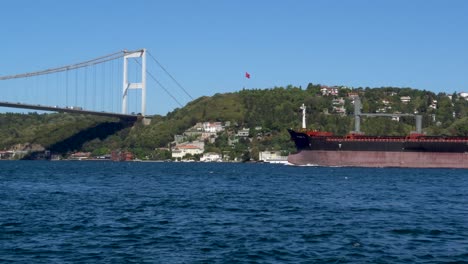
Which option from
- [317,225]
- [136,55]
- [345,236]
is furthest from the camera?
[136,55]

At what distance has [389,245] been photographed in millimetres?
19531

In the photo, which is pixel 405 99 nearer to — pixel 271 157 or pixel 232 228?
pixel 271 157

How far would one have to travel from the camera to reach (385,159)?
7694 centimetres

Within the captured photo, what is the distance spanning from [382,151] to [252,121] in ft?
229

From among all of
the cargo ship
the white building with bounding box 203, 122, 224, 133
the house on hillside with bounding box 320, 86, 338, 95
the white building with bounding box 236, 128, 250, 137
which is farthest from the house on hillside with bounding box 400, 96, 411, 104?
the cargo ship

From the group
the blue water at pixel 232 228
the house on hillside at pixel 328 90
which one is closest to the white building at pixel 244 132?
the house on hillside at pixel 328 90

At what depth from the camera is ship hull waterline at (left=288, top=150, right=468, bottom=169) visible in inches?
2908

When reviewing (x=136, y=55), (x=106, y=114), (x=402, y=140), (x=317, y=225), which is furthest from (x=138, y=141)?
(x=317, y=225)

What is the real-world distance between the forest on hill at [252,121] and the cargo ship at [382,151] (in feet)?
134

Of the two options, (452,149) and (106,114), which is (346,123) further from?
(452,149)

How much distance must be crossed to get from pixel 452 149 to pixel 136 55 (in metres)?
59.2

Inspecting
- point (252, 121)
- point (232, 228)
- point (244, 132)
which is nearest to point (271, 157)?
point (244, 132)

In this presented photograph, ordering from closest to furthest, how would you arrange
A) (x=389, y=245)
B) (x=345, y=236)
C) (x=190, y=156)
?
(x=389, y=245) → (x=345, y=236) → (x=190, y=156)

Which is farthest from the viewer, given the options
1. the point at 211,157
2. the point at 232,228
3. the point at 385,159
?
the point at 211,157
